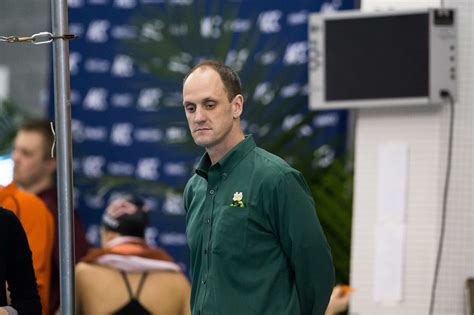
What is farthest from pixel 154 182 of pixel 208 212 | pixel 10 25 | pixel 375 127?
pixel 208 212

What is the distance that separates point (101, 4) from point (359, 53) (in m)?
1.98

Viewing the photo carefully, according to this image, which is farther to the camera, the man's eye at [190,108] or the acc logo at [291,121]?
the acc logo at [291,121]

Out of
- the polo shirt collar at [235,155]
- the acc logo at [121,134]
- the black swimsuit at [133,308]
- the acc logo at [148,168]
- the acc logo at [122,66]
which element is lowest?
the black swimsuit at [133,308]

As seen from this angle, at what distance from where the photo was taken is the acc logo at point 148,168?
7.30 meters

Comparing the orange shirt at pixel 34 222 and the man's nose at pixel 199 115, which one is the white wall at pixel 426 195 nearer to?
the orange shirt at pixel 34 222

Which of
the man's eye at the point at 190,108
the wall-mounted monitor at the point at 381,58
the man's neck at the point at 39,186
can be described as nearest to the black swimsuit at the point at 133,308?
the man's neck at the point at 39,186

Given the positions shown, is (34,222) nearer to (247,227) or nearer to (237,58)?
(247,227)

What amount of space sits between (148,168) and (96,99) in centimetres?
58

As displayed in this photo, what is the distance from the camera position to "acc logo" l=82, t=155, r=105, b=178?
24.4 ft

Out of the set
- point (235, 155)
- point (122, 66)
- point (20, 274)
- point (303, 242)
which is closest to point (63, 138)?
point (20, 274)

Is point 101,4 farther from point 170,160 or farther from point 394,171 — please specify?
point 394,171

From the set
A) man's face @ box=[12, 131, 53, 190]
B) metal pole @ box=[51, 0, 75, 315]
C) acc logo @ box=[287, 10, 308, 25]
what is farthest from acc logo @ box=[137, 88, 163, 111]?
metal pole @ box=[51, 0, 75, 315]

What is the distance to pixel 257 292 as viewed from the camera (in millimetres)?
3049

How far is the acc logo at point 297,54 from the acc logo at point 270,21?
149 mm
